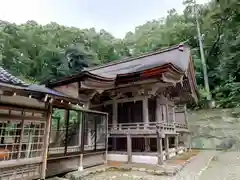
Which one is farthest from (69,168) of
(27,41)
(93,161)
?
(27,41)

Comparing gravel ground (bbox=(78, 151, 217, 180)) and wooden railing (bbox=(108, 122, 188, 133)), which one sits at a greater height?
wooden railing (bbox=(108, 122, 188, 133))

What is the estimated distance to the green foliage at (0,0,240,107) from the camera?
1711cm

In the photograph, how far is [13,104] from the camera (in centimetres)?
→ 440

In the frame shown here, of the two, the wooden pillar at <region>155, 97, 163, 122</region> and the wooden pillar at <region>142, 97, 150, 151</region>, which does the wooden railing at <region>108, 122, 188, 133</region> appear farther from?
the wooden pillar at <region>155, 97, 163, 122</region>

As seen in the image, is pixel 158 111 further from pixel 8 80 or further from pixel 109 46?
pixel 109 46

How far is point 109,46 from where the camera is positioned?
25.0 metres

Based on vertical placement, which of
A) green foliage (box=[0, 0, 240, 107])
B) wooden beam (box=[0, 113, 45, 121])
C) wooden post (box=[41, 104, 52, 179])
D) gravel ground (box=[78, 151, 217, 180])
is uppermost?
green foliage (box=[0, 0, 240, 107])

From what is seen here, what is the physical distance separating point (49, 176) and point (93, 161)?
6.10ft

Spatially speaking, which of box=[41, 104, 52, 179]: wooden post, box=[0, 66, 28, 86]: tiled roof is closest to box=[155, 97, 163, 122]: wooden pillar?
box=[41, 104, 52, 179]: wooden post

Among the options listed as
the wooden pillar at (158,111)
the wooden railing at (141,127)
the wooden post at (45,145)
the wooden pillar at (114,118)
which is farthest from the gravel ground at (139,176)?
the wooden pillar at (158,111)

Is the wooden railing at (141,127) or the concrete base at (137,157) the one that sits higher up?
the wooden railing at (141,127)

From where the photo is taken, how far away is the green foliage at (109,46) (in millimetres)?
17109

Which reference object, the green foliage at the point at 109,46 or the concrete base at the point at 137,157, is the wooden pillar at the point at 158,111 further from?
the green foliage at the point at 109,46

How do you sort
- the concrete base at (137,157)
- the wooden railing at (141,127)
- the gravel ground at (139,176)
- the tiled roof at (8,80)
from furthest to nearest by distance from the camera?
the wooden railing at (141,127) < the concrete base at (137,157) < the gravel ground at (139,176) < the tiled roof at (8,80)
